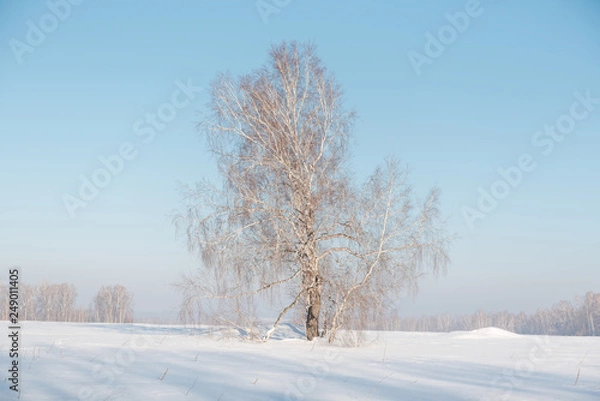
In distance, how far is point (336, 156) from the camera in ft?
43.0

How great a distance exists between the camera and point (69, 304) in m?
53.6

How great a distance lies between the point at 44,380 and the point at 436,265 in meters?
9.56

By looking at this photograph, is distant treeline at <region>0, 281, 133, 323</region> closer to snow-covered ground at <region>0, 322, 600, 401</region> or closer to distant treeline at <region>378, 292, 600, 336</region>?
distant treeline at <region>378, 292, 600, 336</region>

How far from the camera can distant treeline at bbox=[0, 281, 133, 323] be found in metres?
51.5

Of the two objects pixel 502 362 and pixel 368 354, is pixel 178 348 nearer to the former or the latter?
pixel 368 354

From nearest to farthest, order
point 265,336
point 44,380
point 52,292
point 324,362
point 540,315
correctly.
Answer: point 44,380, point 324,362, point 265,336, point 52,292, point 540,315

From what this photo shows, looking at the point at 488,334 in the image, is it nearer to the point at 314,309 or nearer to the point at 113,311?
the point at 314,309

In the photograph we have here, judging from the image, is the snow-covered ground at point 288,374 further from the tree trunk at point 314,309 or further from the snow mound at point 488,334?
the snow mound at point 488,334

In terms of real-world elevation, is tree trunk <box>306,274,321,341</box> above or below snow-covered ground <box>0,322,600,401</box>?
above

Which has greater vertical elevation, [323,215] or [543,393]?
[323,215]

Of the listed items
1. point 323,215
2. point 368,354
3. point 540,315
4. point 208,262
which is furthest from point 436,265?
point 540,315

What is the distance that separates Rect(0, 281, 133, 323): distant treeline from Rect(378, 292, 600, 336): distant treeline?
30801 millimetres

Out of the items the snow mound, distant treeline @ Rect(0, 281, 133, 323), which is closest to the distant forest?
distant treeline @ Rect(0, 281, 133, 323)

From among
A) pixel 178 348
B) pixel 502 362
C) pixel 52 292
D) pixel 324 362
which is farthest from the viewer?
pixel 52 292
